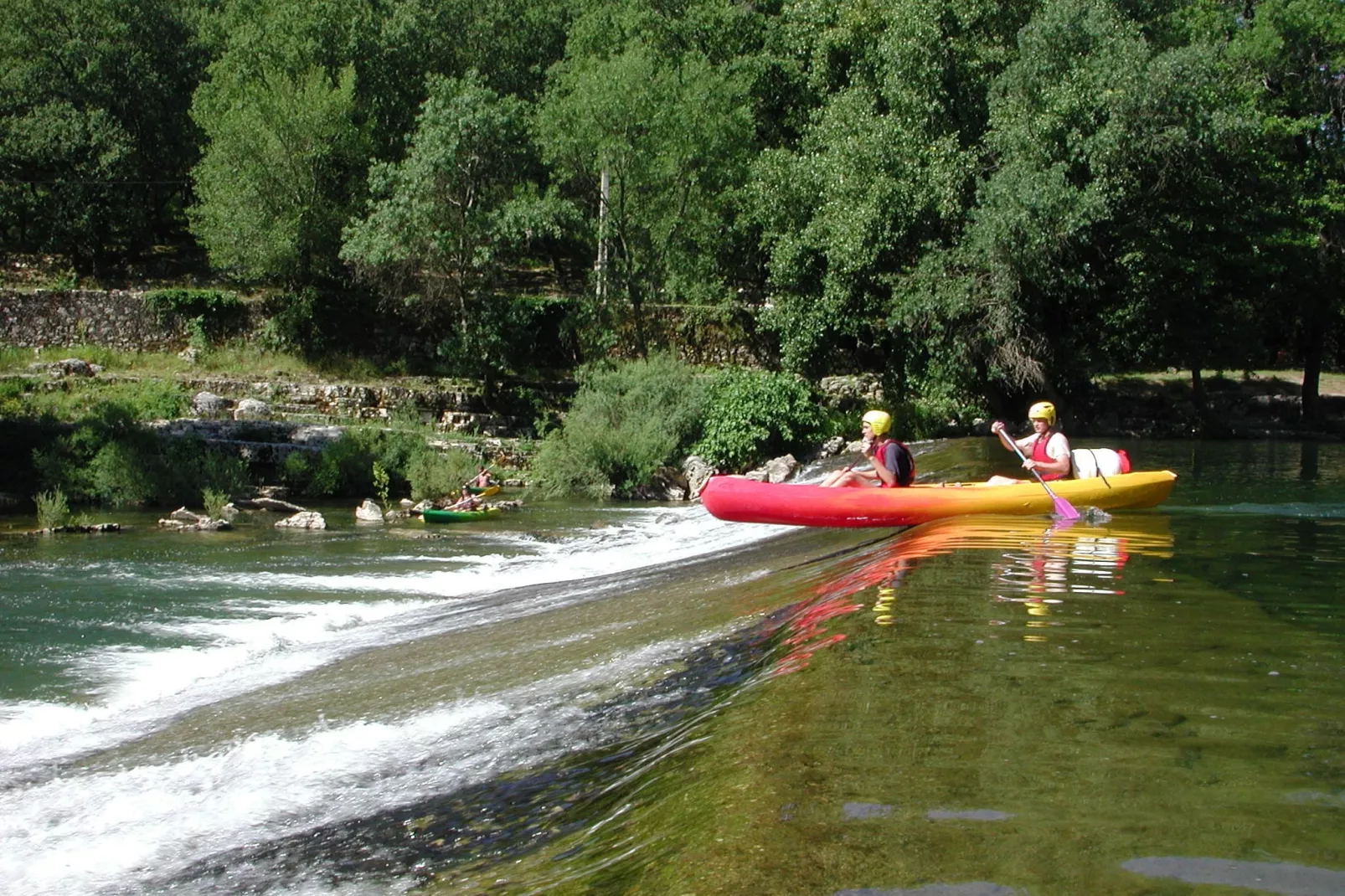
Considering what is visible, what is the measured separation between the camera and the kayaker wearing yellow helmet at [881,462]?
11328mm

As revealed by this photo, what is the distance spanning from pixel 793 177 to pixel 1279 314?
14640 millimetres

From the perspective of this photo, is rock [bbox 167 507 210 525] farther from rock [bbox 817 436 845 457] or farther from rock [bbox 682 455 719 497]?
rock [bbox 817 436 845 457]

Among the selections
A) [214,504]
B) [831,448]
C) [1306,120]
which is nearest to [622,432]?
[831,448]

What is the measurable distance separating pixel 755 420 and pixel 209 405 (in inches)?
468

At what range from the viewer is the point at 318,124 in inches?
1177

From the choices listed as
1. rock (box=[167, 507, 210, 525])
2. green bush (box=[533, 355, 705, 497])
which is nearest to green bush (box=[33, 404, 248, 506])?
rock (box=[167, 507, 210, 525])

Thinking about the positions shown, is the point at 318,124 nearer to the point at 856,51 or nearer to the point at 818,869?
the point at 856,51

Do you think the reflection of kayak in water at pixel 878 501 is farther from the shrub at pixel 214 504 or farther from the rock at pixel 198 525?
the shrub at pixel 214 504

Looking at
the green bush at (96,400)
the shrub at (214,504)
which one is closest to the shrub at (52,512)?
the shrub at (214,504)

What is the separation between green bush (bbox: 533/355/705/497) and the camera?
2200 cm

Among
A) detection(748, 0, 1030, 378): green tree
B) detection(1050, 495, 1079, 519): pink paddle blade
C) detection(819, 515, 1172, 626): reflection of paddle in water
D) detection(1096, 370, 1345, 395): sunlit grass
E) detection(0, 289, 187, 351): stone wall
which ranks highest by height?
detection(748, 0, 1030, 378): green tree

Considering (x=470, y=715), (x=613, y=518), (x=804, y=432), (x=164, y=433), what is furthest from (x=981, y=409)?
(x=470, y=715)

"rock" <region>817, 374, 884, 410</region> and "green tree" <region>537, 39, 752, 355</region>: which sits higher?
"green tree" <region>537, 39, 752, 355</region>

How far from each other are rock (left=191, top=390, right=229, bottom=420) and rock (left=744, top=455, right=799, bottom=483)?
38.4ft
